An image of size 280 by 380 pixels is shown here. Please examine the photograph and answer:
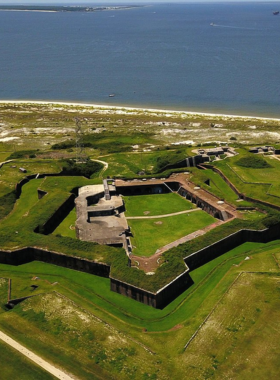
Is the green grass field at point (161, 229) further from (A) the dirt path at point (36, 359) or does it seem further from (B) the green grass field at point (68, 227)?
(A) the dirt path at point (36, 359)

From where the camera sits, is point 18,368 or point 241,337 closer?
point 18,368

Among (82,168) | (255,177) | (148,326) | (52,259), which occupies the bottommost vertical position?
(148,326)

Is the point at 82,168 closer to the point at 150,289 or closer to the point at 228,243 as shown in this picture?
the point at 228,243

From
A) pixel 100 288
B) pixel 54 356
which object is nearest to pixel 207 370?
pixel 54 356

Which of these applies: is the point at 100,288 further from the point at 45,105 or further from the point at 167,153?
the point at 45,105

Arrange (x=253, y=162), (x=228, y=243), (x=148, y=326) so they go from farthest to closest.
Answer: (x=253, y=162), (x=228, y=243), (x=148, y=326)

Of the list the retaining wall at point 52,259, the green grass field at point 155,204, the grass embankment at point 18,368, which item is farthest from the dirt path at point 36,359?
the green grass field at point 155,204

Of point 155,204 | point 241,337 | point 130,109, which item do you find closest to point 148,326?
point 241,337

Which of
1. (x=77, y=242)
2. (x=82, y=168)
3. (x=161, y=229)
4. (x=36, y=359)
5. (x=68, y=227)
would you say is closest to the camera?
(x=36, y=359)
